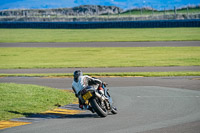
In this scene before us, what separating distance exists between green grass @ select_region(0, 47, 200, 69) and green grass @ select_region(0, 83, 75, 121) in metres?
14.6

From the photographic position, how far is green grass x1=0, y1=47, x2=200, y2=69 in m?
35.3

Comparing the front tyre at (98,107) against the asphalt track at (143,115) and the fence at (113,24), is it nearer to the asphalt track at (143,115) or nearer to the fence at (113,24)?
the asphalt track at (143,115)

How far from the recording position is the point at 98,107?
13875mm

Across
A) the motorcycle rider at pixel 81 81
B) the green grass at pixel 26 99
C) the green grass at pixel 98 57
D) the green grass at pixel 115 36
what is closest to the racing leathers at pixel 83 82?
the motorcycle rider at pixel 81 81

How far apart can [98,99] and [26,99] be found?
4.47m

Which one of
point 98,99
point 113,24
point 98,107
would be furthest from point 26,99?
point 113,24

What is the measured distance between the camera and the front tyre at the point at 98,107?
13.8 metres

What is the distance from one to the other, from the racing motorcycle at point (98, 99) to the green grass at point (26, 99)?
90.9 inches

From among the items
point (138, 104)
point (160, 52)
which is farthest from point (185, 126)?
point (160, 52)

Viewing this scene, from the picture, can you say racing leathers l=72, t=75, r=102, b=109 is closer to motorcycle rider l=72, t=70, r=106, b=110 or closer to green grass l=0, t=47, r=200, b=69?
motorcycle rider l=72, t=70, r=106, b=110

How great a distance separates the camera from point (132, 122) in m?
13.1

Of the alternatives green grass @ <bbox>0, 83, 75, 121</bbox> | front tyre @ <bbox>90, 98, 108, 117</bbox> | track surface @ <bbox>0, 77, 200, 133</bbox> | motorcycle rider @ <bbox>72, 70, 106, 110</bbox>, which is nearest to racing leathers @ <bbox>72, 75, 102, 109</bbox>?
motorcycle rider @ <bbox>72, 70, 106, 110</bbox>

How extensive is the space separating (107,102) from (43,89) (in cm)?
639

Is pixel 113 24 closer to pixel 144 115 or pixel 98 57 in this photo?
pixel 98 57
